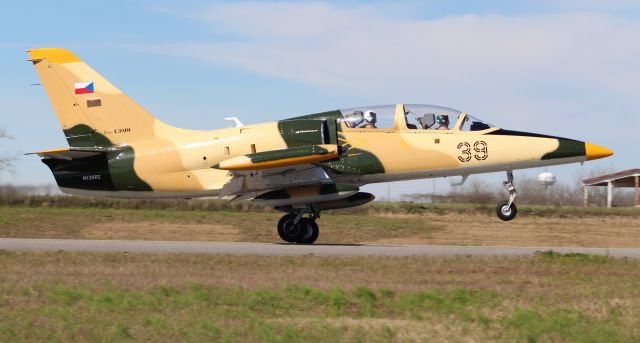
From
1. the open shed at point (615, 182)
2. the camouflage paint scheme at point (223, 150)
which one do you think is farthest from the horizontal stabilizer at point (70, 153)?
the open shed at point (615, 182)

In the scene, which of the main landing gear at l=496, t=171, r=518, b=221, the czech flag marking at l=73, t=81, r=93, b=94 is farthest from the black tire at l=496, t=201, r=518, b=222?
the czech flag marking at l=73, t=81, r=93, b=94

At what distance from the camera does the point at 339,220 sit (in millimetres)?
27750

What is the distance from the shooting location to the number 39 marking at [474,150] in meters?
18.3

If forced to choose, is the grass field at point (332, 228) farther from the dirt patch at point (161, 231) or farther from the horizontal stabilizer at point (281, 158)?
the horizontal stabilizer at point (281, 158)

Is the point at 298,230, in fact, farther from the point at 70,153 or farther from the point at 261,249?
the point at 70,153

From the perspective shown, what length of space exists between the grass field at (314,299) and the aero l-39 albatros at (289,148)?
345 centimetres

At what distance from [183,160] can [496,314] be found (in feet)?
32.9

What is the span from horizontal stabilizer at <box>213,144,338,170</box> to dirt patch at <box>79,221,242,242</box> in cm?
877

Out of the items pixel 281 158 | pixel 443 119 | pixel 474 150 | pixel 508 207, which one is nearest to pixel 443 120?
pixel 443 119

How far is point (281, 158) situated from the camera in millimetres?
17125

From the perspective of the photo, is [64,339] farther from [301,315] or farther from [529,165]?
[529,165]

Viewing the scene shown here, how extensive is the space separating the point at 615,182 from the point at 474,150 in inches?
1167

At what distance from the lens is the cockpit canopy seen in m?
18.4

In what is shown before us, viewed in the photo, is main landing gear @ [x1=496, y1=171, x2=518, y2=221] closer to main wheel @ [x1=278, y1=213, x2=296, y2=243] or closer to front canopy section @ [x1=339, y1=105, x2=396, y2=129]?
front canopy section @ [x1=339, y1=105, x2=396, y2=129]
